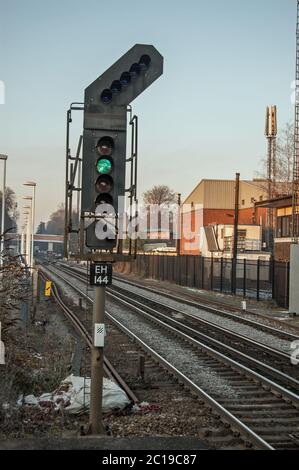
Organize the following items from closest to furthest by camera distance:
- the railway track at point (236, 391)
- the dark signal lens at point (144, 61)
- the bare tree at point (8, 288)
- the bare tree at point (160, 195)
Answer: the dark signal lens at point (144, 61)
the railway track at point (236, 391)
the bare tree at point (8, 288)
the bare tree at point (160, 195)

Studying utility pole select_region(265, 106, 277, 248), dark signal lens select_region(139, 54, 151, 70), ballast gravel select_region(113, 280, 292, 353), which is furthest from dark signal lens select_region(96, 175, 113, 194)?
utility pole select_region(265, 106, 277, 248)

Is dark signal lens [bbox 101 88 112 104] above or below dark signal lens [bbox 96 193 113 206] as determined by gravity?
above

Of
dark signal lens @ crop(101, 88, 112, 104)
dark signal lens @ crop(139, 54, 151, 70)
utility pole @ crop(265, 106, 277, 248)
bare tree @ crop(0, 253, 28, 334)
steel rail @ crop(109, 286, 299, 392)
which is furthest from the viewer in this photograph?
utility pole @ crop(265, 106, 277, 248)

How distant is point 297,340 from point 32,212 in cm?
2378

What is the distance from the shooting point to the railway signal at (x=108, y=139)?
24.2ft

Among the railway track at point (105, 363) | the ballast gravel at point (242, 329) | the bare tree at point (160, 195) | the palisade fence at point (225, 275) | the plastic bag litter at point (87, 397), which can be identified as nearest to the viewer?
the plastic bag litter at point (87, 397)

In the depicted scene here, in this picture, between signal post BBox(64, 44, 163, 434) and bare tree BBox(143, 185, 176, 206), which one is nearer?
signal post BBox(64, 44, 163, 434)

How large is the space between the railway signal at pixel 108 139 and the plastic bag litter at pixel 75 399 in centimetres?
257

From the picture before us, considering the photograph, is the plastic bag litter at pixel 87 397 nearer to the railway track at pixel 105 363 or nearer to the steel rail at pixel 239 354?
the railway track at pixel 105 363

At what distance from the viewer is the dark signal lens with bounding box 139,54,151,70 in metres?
7.60

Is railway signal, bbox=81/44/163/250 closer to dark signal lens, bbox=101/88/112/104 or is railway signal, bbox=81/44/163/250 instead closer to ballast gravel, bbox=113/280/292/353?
dark signal lens, bbox=101/88/112/104

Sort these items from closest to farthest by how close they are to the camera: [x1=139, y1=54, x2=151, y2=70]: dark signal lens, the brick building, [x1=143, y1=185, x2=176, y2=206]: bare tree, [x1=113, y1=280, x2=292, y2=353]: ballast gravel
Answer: [x1=139, y1=54, x2=151, y2=70]: dark signal lens < [x1=113, y1=280, x2=292, y2=353]: ballast gravel < the brick building < [x1=143, y1=185, x2=176, y2=206]: bare tree

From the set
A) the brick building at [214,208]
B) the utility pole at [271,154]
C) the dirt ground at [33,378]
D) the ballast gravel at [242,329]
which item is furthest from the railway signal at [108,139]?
the brick building at [214,208]
